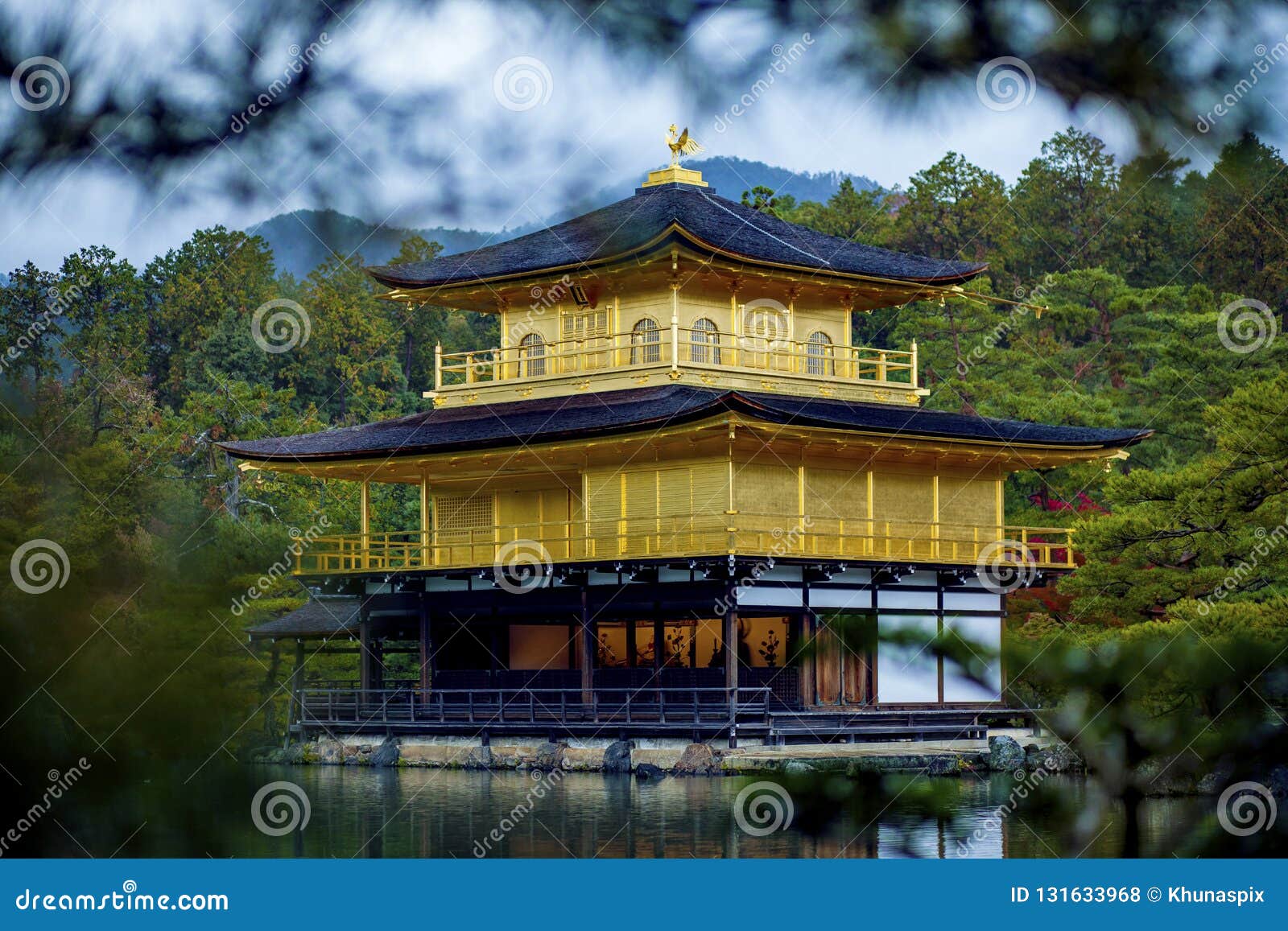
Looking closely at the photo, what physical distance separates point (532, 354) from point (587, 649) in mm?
7933

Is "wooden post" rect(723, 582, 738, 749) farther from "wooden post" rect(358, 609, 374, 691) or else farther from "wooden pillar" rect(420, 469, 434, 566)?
"wooden post" rect(358, 609, 374, 691)

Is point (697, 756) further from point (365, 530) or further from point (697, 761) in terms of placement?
point (365, 530)

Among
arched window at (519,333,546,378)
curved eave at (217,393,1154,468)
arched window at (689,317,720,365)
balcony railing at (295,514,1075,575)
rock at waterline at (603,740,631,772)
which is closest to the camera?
curved eave at (217,393,1154,468)

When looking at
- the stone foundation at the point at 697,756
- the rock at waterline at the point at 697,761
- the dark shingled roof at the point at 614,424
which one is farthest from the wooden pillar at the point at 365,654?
the rock at waterline at the point at 697,761

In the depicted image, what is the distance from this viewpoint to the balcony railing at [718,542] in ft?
99.1

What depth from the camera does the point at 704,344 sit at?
34156 mm

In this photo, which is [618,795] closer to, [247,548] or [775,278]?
[775,278]

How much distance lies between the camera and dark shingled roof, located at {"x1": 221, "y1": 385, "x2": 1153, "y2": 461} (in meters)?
30.6

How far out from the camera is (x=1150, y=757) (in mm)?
23391

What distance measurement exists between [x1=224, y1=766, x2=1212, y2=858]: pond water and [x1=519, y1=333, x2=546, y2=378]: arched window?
10.2 metres

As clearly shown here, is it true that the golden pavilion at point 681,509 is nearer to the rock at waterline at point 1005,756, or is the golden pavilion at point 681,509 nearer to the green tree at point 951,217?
the rock at waterline at point 1005,756

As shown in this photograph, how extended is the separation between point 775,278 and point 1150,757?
1353cm

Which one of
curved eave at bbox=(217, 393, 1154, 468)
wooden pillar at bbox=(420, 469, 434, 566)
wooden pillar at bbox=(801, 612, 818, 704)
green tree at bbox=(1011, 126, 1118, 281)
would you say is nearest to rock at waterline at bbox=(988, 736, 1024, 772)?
wooden pillar at bbox=(801, 612, 818, 704)

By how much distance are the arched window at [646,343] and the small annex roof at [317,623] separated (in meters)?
7.22
